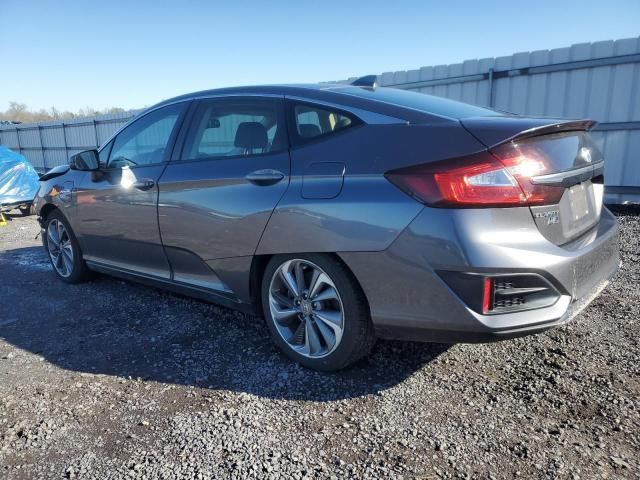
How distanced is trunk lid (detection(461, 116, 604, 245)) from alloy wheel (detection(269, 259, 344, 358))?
1.09 meters

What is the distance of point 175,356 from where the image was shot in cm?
307

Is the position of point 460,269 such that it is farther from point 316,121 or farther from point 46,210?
point 46,210

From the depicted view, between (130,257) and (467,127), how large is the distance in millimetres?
2859

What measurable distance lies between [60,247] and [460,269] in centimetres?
424

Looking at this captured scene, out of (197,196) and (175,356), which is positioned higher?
(197,196)

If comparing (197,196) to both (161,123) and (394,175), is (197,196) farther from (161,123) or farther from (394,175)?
(394,175)

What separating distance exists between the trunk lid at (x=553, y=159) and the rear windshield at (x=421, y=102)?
0.58 ft

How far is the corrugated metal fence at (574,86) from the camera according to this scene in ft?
23.5

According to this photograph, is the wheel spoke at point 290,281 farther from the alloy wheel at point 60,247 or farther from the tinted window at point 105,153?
the alloy wheel at point 60,247

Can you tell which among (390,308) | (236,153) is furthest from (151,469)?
(236,153)

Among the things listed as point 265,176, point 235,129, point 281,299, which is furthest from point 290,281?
point 235,129

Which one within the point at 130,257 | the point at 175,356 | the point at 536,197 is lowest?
the point at 175,356

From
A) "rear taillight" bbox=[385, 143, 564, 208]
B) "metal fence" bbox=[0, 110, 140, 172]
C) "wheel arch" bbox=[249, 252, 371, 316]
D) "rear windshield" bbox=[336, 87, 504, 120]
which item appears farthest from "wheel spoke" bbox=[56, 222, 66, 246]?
"metal fence" bbox=[0, 110, 140, 172]

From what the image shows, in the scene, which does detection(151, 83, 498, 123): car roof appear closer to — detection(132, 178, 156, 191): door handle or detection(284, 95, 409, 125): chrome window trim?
detection(284, 95, 409, 125): chrome window trim
